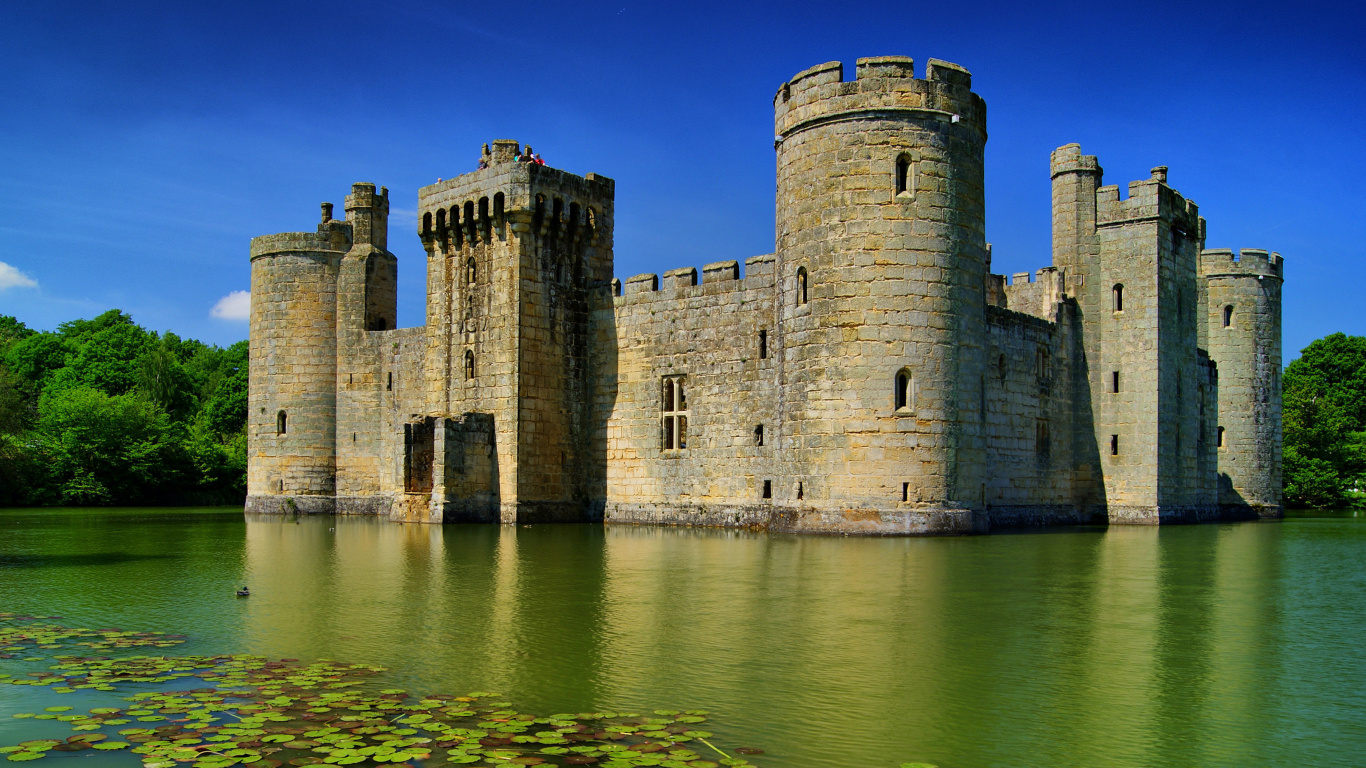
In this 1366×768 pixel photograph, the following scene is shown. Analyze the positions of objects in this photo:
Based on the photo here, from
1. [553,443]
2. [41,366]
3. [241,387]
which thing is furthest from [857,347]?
[41,366]

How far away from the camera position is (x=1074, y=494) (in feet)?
91.5

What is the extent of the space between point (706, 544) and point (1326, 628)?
11506mm

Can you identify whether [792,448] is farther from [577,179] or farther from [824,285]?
[577,179]

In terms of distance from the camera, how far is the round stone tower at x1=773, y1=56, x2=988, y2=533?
2077cm

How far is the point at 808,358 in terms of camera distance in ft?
71.2

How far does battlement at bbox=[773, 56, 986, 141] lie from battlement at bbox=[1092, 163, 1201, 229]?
7631mm

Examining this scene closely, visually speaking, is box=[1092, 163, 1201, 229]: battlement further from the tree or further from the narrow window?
the tree

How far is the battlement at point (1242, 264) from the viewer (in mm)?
33844

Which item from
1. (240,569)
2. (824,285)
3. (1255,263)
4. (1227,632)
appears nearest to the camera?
(1227,632)

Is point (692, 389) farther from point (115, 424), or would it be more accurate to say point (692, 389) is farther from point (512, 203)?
point (115, 424)

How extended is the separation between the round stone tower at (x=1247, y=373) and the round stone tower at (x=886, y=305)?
52.2 feet

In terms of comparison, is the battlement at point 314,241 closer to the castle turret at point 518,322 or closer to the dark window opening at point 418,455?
the castle turret at point 518,322

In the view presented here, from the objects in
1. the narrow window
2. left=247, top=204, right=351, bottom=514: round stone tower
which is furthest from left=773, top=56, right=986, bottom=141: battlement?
left=247, top=204, right=351, bottom=514: round stone tower

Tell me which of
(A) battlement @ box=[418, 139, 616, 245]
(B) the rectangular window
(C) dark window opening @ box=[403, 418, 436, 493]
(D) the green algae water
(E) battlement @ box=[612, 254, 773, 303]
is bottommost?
(D) the green algae water
